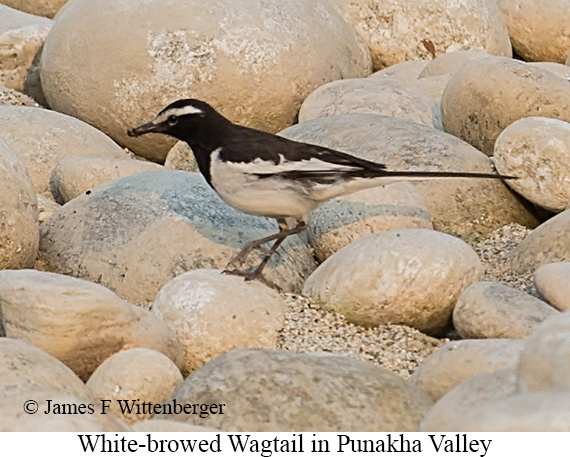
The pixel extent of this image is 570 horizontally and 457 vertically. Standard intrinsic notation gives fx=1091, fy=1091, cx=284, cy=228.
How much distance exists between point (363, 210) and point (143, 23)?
118 inches

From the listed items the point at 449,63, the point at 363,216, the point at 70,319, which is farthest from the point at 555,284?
the point at 449,63

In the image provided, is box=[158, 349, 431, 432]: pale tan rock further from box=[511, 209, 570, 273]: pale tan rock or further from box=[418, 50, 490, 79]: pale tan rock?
box=[418, 50, 490, 79]: pale tan rock

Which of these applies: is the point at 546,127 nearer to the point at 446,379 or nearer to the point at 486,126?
the point at 486,126

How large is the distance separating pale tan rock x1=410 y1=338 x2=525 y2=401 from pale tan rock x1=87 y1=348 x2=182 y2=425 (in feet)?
3.58

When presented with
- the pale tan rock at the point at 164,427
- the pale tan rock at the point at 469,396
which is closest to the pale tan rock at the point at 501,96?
the pale tan rock at the point at 469,396

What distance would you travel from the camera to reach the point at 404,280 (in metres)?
5.79

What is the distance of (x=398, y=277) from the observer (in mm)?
5793

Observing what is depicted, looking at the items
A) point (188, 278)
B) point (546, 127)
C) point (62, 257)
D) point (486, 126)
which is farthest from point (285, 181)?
point (486, 126)

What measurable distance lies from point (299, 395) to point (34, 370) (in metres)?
1.11

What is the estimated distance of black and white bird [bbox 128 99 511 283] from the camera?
6.12 meters

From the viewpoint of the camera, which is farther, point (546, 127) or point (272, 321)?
point (546, 127)
